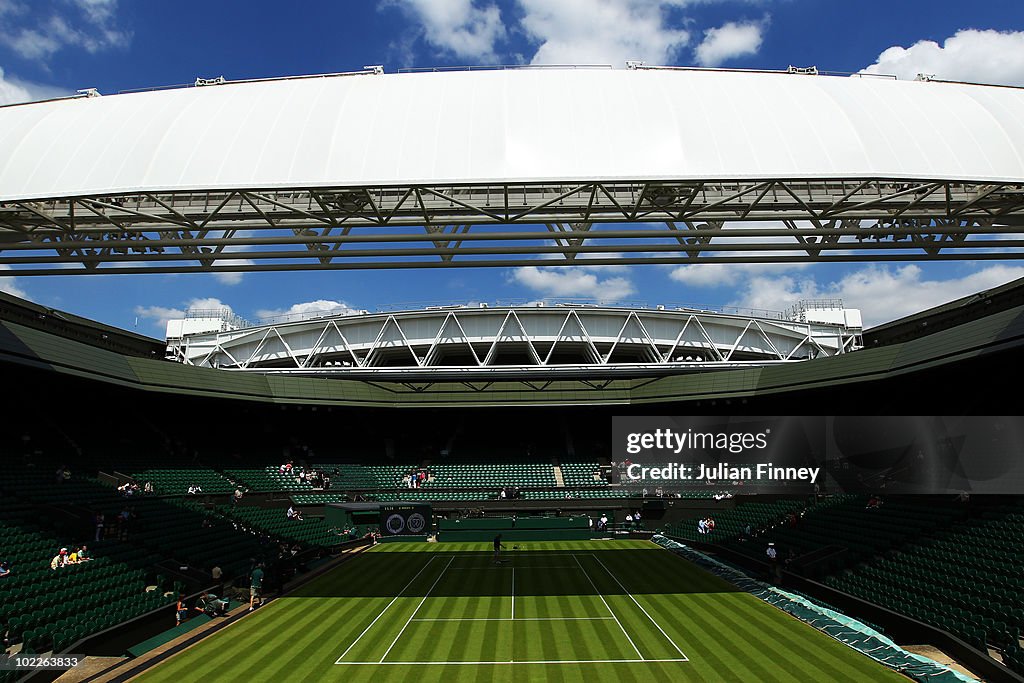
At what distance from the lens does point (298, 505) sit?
4222cm

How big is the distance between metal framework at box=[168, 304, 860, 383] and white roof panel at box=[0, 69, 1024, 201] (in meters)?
36.5

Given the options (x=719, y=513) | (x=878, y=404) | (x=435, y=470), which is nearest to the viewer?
(x=878, y=404)

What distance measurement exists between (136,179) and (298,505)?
32446 mm

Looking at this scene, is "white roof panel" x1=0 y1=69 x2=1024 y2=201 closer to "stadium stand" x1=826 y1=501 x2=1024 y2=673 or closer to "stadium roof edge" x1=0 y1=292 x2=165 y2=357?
"stadium stand" x1=826 y1=501 x2=1024 y2=673

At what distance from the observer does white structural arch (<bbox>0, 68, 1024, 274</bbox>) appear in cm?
1341

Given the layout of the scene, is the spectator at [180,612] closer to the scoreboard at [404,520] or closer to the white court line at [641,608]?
the white court line at [641,608]

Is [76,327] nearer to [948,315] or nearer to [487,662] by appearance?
[487,662]

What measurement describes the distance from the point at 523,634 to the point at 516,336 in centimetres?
3650

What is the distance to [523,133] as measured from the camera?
14.0 meters

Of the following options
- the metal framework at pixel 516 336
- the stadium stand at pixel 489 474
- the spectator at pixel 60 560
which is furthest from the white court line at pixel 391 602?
the metal framework at pixel 516 336

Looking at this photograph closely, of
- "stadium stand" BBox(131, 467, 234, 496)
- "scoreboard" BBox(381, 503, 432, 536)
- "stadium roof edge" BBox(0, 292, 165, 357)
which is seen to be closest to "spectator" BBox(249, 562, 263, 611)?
"stadium stand" BBox(131, 467, 234, 496)

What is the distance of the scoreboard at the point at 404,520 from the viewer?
4020cm

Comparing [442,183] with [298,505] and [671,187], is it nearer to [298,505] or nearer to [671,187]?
[671,187]

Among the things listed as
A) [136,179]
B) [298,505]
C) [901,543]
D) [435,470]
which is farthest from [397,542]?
[136,179]
